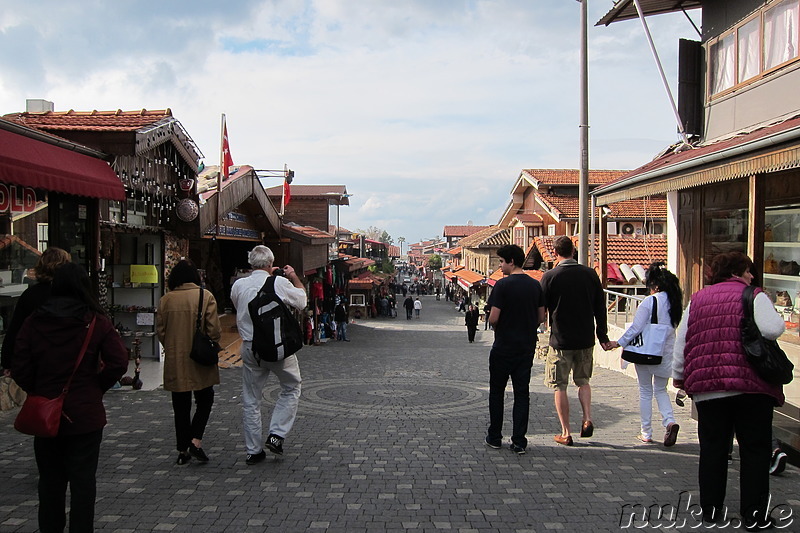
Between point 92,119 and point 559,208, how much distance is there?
76.5 ft

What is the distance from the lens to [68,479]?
150 inches

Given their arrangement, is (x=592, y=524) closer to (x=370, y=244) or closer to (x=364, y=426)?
(x=364, y=426)

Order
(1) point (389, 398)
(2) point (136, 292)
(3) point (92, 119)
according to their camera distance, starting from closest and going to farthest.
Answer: (1) point (389, 398) < (3) point (92, 119) < (2) point (136, 292)

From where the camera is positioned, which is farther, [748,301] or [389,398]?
[389,398]

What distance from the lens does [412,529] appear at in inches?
163

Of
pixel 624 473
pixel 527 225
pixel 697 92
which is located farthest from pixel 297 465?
pixel 527 225

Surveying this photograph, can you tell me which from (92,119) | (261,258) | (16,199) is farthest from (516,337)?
(92,119)

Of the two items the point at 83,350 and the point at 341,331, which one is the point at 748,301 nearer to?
the point at 83,350

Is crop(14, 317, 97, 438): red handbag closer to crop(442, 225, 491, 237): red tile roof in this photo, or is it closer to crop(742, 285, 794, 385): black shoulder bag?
crop(742, 285, 794, 385): black shoulder bag

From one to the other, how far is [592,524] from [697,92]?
959 centimetres

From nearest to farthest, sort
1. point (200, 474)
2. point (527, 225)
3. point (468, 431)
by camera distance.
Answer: point (200, 474), point (468, 431), point (527, 225)

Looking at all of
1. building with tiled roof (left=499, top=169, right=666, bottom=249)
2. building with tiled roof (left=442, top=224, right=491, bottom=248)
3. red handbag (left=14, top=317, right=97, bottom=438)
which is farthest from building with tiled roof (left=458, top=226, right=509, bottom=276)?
building with tiled roof (left=442, top=224, right=491, bottom=248)

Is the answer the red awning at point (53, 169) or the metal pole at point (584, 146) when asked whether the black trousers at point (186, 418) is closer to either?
the red awning at point (53, 169)

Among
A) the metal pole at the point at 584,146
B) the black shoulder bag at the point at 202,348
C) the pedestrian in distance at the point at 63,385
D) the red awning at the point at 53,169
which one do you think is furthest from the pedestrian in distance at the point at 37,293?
the metal pole at the point at 584,146
